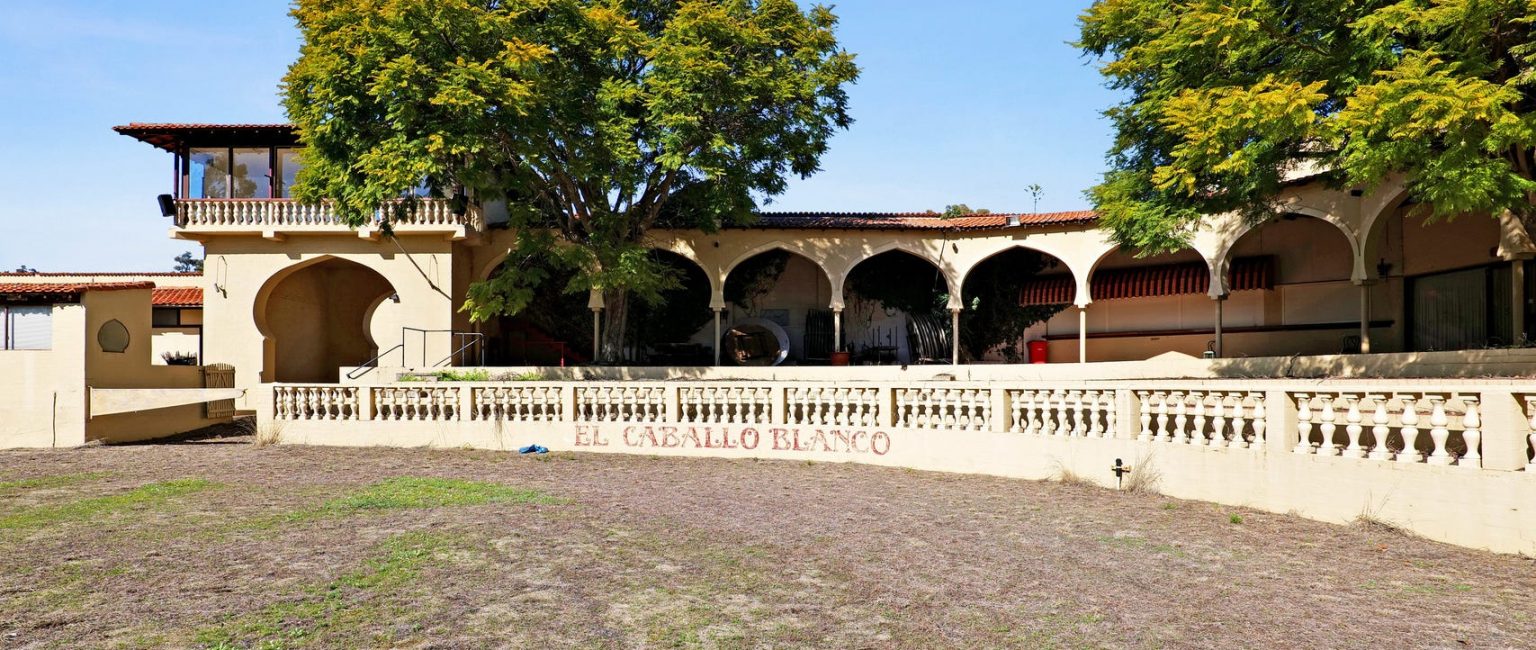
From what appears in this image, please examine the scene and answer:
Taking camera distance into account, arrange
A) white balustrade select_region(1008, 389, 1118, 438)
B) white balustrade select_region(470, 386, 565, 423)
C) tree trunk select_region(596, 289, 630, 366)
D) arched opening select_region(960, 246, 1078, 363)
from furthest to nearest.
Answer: arched opening select_region(960, 246, 1078, 363) < tree trunk select_region(596, 289, 630, 366) < white balustrade select_region(470, 386, 565, 423) < white balustrade select_region(1008, 389, 1118, 438)

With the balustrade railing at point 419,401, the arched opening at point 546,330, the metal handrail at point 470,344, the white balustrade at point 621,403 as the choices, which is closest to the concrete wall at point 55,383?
the balustrade railing at point 419,401

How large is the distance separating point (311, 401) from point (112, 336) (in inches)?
211

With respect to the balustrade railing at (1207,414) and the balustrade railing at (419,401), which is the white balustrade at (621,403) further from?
the balustrade railing at (1207,414)

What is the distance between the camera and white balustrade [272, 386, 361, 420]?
17344 mm

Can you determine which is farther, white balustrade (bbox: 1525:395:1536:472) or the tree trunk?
the tree trunk

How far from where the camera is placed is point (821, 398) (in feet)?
48.4

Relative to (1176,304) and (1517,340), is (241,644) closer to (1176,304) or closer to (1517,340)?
(1517,340)

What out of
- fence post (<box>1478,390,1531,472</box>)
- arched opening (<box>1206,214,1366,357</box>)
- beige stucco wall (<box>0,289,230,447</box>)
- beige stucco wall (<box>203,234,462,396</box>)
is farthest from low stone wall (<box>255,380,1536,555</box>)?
arched opening (<box>1206,214,1366,357</box>)

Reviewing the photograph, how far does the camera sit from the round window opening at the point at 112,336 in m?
19.3

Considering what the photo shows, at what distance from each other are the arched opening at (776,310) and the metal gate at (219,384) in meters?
11.9

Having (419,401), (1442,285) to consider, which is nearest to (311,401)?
(419,401)

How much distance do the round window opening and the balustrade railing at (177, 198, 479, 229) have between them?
4.53 metres

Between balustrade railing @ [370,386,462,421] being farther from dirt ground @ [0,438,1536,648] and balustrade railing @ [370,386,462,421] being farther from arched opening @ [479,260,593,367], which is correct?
arched opening @ [479,260,593,367]

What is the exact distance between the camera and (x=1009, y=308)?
27.5 metres
